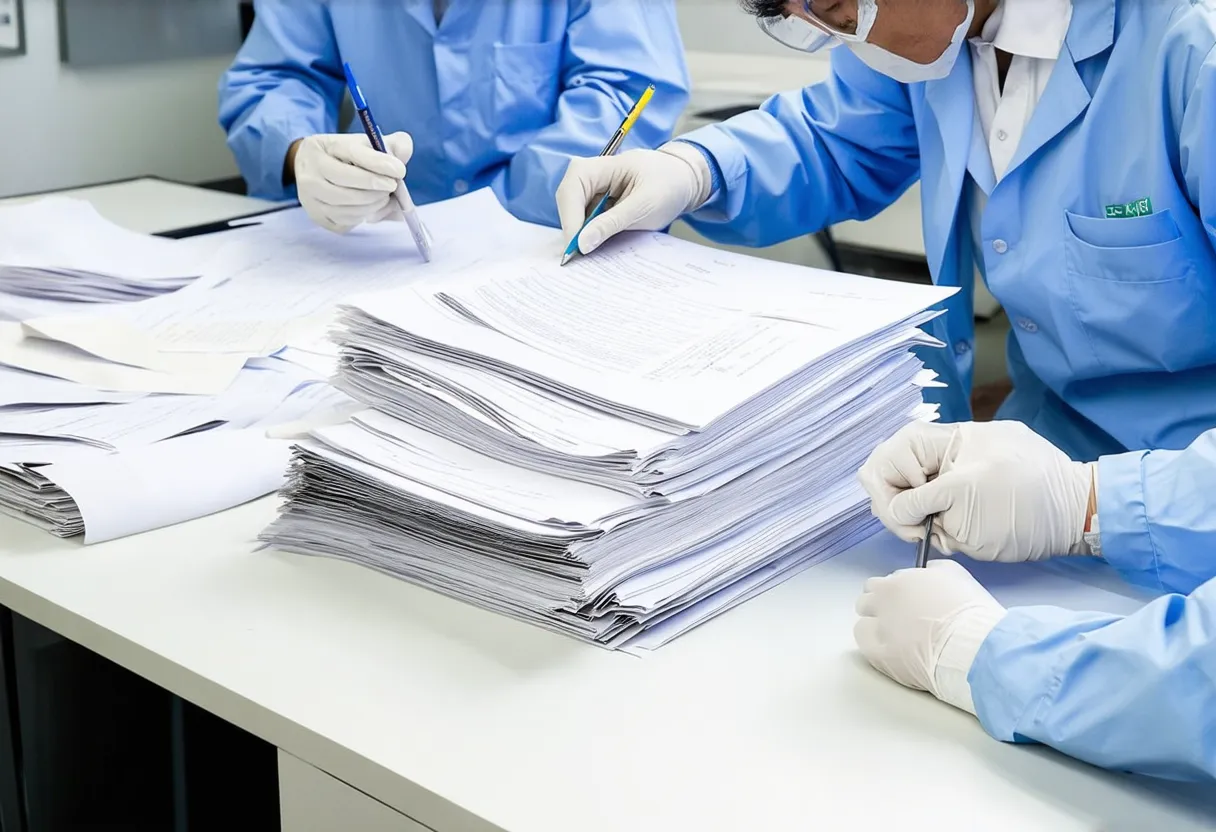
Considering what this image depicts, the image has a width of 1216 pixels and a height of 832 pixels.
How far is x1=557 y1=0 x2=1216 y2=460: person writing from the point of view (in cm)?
110

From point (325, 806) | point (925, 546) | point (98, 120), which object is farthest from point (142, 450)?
point (98, 120)

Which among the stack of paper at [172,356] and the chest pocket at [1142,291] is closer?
the stack of paper at [172,356]

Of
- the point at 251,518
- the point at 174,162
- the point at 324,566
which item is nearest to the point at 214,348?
the point at 251,518

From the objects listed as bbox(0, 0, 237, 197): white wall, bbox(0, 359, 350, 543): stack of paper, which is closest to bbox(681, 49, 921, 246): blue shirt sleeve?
bbox(0, 359, 350, 543): stack of paper

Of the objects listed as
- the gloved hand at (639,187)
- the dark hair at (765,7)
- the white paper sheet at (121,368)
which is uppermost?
the dark hair at (765,7)

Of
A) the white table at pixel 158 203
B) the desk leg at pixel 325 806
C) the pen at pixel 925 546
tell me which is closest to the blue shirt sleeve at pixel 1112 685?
the pen at pixel 925 546

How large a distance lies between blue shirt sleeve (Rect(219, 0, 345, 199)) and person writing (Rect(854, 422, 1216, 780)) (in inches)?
55.5

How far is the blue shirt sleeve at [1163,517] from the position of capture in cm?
82

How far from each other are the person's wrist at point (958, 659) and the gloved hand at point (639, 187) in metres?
0.59

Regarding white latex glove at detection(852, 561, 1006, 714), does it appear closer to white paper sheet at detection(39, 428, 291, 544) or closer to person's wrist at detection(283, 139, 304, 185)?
white paper sheet at detection(39, 428, 291, 544)

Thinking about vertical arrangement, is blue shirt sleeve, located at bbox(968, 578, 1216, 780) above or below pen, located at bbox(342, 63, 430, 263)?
below

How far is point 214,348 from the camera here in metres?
1.22

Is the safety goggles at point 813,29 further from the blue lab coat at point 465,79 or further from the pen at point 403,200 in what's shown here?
the blue lab coat at point 465,79

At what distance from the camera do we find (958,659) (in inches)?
29.0
